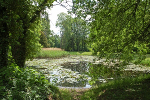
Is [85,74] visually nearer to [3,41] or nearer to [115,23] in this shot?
[115,23]

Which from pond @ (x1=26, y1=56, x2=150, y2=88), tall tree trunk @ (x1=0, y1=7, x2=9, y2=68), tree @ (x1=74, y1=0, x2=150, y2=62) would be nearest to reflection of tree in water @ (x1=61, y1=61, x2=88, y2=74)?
pond @ (x1=26, y1=56, x2=150, y2=88)

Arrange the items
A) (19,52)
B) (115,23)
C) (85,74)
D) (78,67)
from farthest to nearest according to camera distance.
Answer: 1. (78,67)
2. (85,74)
3. (19,52)
4. (115,23)

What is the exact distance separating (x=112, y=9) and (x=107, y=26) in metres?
0.71

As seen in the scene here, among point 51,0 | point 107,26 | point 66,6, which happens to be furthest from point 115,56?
point 51,0

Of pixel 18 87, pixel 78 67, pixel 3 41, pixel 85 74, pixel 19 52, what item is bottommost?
pixel 85 74

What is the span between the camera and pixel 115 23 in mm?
5266

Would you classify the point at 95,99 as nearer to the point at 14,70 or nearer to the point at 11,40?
the point at 14,70

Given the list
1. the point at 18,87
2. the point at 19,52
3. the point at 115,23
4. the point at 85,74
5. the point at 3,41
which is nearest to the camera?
the point at 18,87

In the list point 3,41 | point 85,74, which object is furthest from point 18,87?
point 85,74

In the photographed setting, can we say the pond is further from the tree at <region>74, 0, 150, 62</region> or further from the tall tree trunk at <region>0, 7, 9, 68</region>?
the tall tree trunk at <region>0, 7, 9, 68</region>

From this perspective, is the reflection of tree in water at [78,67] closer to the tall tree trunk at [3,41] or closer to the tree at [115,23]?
the tree at [115,23]

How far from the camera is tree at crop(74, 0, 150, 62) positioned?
17.0 feet

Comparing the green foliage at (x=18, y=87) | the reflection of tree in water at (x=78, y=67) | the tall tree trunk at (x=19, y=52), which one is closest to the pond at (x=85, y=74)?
the reflection of tree in water at (x=78, y=67)

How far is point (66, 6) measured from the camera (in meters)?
6.48
